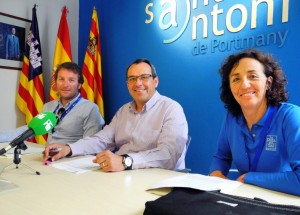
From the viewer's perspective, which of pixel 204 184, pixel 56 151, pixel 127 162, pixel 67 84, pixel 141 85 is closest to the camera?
pixel 204 184

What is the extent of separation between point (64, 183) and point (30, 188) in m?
0.13

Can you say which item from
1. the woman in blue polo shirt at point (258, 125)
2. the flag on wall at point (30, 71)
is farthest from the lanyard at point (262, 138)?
the flag on wall at point (30, 71)

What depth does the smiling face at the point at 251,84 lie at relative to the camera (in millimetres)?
1332

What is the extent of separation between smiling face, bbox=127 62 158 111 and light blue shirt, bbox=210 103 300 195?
63 cm

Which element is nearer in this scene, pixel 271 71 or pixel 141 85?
pixel 271 71

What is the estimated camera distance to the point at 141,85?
1.93 m

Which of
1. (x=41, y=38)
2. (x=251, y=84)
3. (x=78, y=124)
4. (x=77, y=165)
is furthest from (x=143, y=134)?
(x=41, y=38)

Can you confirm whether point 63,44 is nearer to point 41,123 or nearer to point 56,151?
point 56,151

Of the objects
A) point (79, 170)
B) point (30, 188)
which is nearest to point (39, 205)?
point (30, 188)

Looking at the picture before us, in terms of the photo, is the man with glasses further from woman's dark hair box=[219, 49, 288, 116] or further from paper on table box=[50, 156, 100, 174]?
woman's dark hair box=[219, 49, 288, 116]

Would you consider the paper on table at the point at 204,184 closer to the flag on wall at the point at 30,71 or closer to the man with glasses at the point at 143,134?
the man with glasses at the point at 143,134

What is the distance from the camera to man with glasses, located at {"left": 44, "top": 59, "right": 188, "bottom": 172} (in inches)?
59.9

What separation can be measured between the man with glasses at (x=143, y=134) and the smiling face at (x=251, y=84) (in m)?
0.48

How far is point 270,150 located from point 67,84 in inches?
67.2
